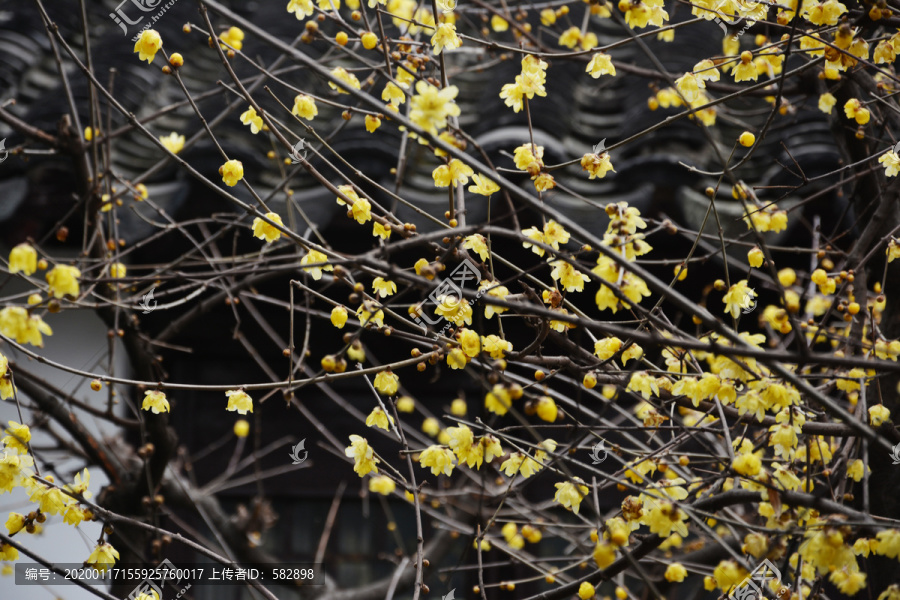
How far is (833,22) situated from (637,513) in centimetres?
133

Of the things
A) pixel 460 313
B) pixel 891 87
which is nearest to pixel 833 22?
pixel 891 87

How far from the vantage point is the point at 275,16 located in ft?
12.9

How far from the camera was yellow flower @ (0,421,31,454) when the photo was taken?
69.4 inches

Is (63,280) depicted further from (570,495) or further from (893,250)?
(893,250)

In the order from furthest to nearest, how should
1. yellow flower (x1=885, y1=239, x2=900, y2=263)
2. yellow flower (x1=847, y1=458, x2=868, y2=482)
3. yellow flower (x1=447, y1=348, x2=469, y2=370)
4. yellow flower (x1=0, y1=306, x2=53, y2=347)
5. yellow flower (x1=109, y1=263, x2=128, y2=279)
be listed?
yellow flower (x1=109, y1=263, x2=128, y2=279) → yellow flower (x1=885, y1=239, x2=900, y2=263) → yellow flower (x1=847, y1=458, x2=868, y2=482) → yellow flower (x1=447, y1=348, x2=469, y2=370) → yellow flower (x1=0, y1=306, x2=53, y2=347)

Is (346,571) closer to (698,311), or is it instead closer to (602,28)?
(698,311)

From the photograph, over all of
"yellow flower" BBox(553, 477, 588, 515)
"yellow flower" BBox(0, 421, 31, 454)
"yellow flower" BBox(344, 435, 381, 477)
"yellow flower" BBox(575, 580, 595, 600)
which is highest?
"yellow flower" BBox(0, 421, 31, 454)

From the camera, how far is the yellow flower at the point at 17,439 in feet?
5.78

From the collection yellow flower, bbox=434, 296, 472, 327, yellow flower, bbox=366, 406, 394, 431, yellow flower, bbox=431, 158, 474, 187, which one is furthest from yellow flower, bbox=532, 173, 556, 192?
yellow flower, bbox=366, 406, 394, 431

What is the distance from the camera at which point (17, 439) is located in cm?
179

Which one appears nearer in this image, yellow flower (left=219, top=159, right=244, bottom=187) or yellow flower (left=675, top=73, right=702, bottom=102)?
yellow flower (left=219, top=159, right=244, bottom=187)

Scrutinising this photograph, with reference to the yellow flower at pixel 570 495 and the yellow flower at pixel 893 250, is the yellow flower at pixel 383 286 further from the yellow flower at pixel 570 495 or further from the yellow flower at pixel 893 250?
the yellow flower at pixel 893 250

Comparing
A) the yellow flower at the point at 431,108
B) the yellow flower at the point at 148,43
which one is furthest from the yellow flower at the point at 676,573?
the yellow flower at the point at 148,43

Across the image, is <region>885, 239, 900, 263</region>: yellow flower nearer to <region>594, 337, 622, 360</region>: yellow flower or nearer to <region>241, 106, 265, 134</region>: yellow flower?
<region>594, 337, 622, 360</region>: yellow flower
